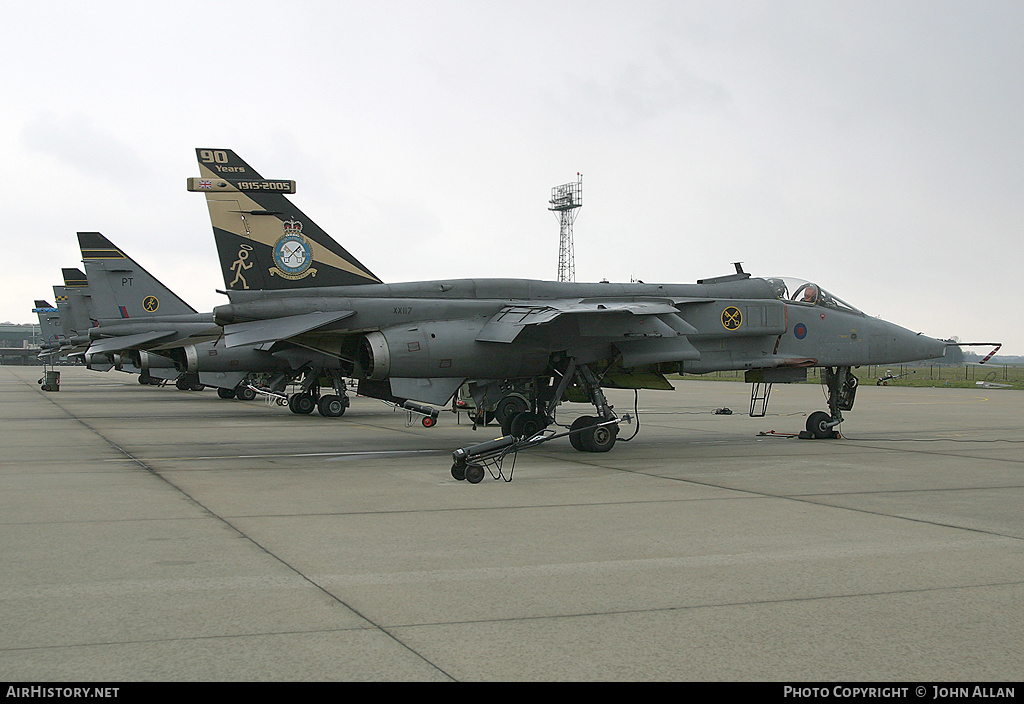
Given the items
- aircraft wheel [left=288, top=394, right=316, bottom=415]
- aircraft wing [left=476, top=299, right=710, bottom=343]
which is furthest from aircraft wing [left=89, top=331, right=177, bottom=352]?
aircraft wing [left=476, top=299, right=710, bottom=343]

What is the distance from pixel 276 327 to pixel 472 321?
289cm

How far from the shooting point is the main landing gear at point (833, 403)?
1611cm

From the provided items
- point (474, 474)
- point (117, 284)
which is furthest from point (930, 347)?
point (117, 284)

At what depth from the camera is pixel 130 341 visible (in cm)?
2702

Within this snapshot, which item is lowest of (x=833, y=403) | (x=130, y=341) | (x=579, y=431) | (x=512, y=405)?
(x=579, y=431)

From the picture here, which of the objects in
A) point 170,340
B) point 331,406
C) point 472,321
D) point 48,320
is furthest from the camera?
point 48,320

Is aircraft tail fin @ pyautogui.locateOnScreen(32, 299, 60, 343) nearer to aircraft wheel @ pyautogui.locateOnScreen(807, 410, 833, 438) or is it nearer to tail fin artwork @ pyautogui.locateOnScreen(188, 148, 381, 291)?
tail fin artwork @ pyautogui.locateOnScreen(188, 148, 381, 291)

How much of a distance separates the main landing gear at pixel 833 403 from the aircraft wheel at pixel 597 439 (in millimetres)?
4432

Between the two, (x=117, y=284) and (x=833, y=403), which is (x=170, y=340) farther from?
(x=833, y=403)

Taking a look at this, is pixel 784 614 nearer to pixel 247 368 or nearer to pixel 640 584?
pixel 640 584

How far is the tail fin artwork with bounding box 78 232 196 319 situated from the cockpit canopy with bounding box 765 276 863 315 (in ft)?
74.5

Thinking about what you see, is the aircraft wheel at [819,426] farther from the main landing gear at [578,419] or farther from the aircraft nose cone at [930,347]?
the main landing gear at [578,419]

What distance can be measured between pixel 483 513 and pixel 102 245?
27122 mm

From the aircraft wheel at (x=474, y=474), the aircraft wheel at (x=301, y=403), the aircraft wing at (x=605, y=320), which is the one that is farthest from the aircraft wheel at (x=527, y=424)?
the aircraft wheel at (x=301, y=403)
